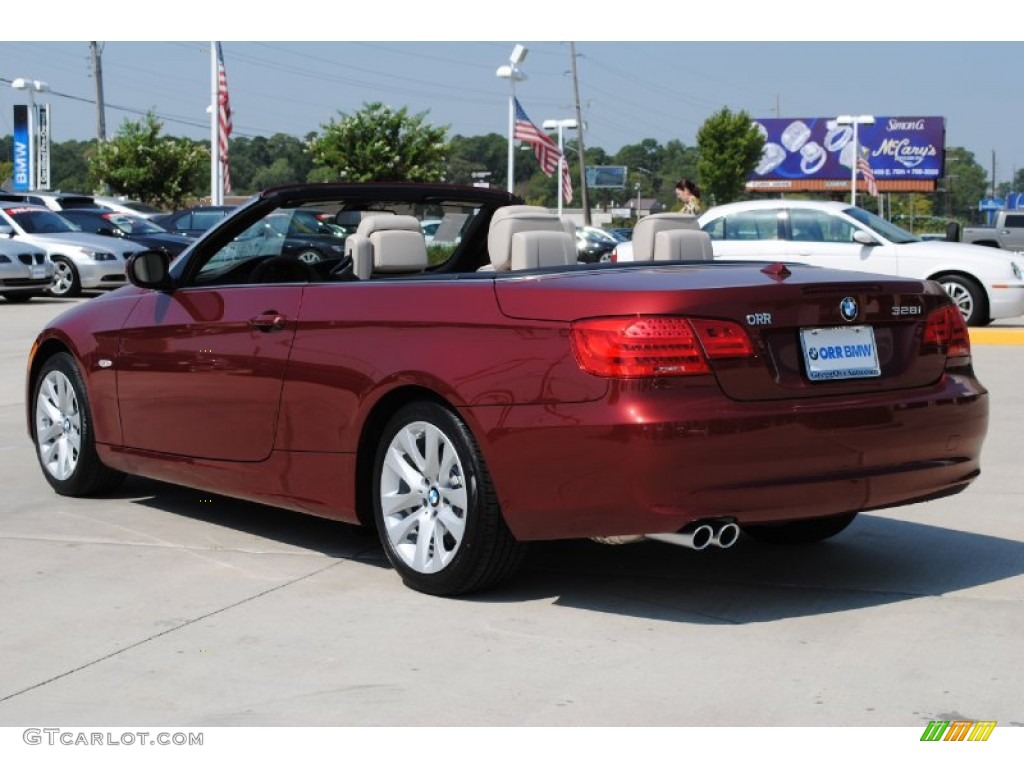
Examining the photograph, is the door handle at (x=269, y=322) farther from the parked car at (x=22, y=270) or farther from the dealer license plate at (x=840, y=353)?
the parked car at (x=22, y=270)

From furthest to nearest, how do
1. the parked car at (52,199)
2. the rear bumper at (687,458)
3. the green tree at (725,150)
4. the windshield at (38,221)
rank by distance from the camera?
the green tree at (725,150) → the parked car at (52,199) → the windshield at (38,221) → the rear bumper at (687,458)

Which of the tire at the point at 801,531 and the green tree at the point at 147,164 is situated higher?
the green tree at the point at 147,164

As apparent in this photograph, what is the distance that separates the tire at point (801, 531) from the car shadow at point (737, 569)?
5cm

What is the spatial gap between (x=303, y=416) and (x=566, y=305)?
1.32m

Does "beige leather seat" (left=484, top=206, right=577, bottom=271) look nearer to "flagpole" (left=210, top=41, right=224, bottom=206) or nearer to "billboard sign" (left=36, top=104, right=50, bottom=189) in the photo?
"flagpole" (left=210, top=41, right=224, bottom=206)

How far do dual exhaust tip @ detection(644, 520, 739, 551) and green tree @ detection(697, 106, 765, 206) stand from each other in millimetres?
89809

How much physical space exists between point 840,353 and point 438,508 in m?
1.43

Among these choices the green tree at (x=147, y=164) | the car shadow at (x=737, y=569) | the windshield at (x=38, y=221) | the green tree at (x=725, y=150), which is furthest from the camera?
the green tree at (x=725, y=150)

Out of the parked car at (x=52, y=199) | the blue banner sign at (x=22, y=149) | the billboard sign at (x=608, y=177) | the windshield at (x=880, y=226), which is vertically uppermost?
the billboard sign at (x=608, y=177)

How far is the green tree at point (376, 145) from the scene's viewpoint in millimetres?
49750

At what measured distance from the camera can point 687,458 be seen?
15.7 ft

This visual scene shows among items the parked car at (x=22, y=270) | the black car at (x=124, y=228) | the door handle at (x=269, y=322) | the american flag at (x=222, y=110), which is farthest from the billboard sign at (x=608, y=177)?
the door handle at (x=269, y=322)

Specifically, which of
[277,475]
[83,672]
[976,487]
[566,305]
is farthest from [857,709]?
[976,487]

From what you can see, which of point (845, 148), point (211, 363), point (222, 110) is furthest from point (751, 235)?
point (845, 148)
